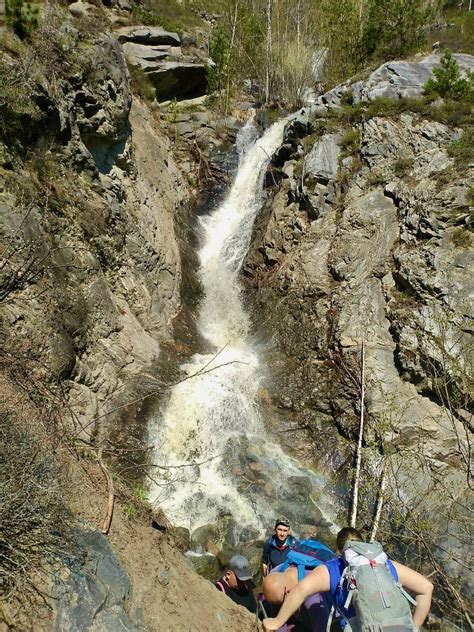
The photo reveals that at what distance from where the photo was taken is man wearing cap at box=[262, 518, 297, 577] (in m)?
4.09

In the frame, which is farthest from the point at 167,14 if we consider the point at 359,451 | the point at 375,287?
the point at 359,451

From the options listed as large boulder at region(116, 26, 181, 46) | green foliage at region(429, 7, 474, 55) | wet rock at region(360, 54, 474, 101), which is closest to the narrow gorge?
wet rock at region(360, 54, 474, 101)

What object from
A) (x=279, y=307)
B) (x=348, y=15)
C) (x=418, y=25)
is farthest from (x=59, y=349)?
(x=348, y=15)

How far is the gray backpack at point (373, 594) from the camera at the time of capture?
2314mm

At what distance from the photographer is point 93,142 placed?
10.4 metres

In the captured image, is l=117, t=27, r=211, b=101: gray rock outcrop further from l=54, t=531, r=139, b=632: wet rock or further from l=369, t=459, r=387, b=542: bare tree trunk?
l=54, t=531, r=139, b=632: wet rock

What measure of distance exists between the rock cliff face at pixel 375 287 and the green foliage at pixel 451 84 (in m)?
0.74

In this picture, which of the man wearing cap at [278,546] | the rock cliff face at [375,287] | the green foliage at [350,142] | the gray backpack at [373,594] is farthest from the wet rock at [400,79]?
the gray backpack at [373,594]

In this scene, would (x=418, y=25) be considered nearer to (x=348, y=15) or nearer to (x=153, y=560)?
(x=348, y=15)

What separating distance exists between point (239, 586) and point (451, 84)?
15201 millimetres

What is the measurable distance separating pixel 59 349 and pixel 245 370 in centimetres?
469

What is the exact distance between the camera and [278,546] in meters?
4.15

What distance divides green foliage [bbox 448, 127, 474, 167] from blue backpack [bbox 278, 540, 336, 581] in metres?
10.7

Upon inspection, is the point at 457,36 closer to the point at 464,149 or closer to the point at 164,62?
the point at 464,149
